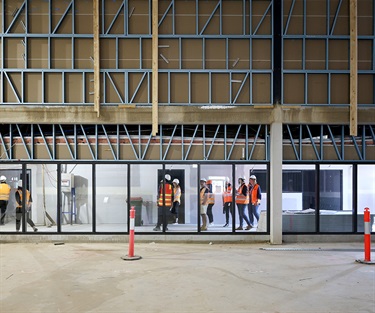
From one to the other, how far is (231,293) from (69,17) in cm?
965

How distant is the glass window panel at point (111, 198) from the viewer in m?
12.7

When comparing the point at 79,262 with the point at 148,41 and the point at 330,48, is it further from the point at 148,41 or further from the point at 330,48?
the point at 330,48

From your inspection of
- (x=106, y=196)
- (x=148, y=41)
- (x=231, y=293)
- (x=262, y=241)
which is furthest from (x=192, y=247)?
(x=148, y=41)

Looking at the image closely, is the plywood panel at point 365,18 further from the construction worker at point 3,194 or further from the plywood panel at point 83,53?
the construction worker at point 3,194

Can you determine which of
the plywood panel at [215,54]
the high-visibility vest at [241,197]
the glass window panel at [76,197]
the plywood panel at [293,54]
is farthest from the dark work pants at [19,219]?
the plywood panel at [293,54]

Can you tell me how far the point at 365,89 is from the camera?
12.5 meters

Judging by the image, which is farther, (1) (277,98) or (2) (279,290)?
(1) (277,98)

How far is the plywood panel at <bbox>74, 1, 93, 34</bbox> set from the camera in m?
12.4

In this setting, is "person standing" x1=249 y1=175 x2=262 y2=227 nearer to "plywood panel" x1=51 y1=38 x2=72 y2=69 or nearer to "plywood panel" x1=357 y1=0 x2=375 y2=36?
"plywood panel" x1=357 y1=0 x2=375 y2=36

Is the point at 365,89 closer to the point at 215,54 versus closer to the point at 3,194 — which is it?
the point at 215,54

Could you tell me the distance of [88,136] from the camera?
41.5ft

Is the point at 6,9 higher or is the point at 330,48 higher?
the point at 6,9

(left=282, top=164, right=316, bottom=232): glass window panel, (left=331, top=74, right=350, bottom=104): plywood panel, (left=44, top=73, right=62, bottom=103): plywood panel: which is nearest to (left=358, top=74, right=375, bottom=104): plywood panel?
(left=331, top=74, right=350, bottom=104): plywood panel

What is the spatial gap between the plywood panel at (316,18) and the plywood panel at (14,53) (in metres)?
8.90
